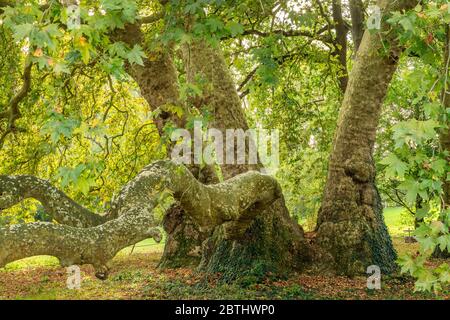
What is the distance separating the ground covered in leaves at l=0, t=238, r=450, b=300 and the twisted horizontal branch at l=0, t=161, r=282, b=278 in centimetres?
222

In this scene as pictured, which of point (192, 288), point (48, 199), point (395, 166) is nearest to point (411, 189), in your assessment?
point (395, 166)

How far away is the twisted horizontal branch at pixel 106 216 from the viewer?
13.7ft

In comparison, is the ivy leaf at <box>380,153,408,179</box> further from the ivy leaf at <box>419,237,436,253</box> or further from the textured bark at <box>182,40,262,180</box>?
the textured bark at <box>182,40,262,180</box>

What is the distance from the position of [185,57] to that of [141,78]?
1.00m

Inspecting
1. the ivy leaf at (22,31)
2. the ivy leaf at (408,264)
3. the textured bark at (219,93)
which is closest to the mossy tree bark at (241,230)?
the textured bark at (219,93)

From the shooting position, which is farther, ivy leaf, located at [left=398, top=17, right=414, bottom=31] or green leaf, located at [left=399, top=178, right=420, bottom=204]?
ivy leaf, located at [left=398, top=17, right=414, bottom=31]

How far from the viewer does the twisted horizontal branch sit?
4.19 m

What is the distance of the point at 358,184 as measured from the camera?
10.1 m

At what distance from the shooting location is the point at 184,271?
39.1 ft

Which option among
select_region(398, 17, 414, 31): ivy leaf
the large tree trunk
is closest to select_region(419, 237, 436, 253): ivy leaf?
select_region(398, 17, 414, 31): ivy leaf

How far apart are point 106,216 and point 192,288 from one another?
547cm

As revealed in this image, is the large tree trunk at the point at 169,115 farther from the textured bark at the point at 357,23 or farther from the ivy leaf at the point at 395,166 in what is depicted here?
the ivy leaf at the point at 395,166

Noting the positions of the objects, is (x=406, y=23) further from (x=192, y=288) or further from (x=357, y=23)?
(x=357, y=23)
